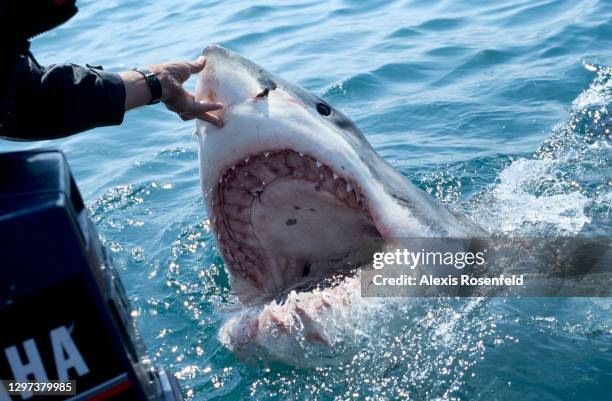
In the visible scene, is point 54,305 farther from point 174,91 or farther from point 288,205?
point 288,205

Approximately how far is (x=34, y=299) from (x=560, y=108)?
5.52 metres

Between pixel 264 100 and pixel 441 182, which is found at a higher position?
pixel 264 100

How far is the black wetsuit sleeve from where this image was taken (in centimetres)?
163

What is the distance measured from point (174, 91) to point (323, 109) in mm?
705

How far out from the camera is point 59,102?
1.73m

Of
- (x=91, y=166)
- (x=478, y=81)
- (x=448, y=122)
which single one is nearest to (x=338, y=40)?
(x=478, y=81)

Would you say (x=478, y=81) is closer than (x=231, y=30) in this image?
Yes

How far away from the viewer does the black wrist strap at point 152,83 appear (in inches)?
85.8

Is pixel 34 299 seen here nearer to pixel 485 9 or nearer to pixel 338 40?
pixel 338 40

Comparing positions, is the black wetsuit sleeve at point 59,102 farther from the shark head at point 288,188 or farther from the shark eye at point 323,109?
the shark eye at point 323,109

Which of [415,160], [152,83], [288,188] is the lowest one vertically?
[415,160]

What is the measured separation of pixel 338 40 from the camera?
866 centimetres

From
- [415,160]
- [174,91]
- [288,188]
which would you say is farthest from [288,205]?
[415,160]

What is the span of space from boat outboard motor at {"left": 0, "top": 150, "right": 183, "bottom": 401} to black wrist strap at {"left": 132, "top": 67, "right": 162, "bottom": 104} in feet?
2.82
